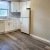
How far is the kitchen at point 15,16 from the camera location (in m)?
5.13

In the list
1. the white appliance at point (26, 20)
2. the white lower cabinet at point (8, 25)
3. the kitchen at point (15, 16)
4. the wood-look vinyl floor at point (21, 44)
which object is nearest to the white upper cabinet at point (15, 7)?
the kitchen at point (15, 16)

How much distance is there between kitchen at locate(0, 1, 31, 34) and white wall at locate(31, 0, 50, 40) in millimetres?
424

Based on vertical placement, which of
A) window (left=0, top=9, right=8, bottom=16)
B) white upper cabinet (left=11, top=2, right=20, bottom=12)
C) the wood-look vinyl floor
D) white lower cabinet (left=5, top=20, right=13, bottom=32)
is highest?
white upper cabinet (left=11, top=2, right=20, bottom=12)

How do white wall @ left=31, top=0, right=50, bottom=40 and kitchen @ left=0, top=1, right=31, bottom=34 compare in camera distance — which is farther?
kitchen @ left=0, top=1, right=31, bottom=34

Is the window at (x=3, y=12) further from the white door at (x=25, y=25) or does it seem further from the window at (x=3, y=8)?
the white door at (x=25, y=25)

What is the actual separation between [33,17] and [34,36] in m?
1.03

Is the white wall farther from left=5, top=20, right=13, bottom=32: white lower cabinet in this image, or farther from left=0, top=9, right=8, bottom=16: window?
left=0, top=9, right=8, bottom=16: window

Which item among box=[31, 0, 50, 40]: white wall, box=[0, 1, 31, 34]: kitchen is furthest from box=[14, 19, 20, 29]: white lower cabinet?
box=[31, 0, 50, 40]: white wall

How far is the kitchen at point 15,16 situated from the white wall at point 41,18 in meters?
0.42

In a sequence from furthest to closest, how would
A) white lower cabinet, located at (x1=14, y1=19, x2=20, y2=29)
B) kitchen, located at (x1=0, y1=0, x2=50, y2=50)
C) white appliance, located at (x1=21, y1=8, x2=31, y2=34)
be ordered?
white lower cabinet, located at (x1=14, y1=19, x2=20, y2=29) < white appliance, located at (x1=21, y1=8, x2=31, y2=34) < kitchen, located at (x1=0, y1=0, x2=50, y2=50)

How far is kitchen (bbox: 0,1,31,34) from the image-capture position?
5.13 m

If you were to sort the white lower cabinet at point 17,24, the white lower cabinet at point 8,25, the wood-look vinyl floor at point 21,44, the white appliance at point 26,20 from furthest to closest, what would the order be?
the white lower cabinet at point 17,24
the white lower cabinet at point 8,25
the white appliance at point 26,20
the wood-look vinyl floor at point 21,44

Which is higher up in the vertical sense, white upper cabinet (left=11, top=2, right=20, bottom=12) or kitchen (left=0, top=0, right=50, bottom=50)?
white upper cabinet (left=11, top=2, right=20, bottom=12)

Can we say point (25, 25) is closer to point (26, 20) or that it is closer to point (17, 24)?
point (26, 20)
